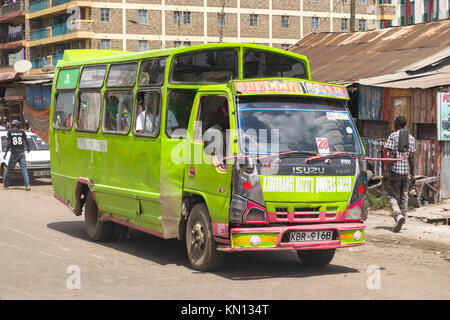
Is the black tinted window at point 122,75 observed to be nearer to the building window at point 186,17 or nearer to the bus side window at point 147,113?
the bus side window at point 147,113

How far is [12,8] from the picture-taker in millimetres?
77312

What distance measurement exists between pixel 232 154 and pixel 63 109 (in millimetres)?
5816

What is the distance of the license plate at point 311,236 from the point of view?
877cm

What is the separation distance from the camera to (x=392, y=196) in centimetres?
1320

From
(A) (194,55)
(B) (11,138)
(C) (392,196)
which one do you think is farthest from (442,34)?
(A) (194,55)

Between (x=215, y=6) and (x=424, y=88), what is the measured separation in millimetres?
55863

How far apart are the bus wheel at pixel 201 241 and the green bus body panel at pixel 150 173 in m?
0.21

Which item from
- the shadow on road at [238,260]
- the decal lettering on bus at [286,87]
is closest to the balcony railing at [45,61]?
the shadow on road at [238,260]

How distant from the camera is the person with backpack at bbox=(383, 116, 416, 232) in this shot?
42.4 ft

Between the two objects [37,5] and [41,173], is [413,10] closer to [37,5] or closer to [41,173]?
[37,5]

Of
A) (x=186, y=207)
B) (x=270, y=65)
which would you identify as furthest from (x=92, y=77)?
(x=186, y=207)

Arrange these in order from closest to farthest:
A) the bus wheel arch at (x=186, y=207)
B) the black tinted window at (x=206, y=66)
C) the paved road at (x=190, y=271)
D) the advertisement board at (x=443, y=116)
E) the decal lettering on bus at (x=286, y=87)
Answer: the paved road at (x=190, y=271), the decal lettering on bus at (x=286, y=87), the bus wheel arch at (x=186, y=207), the black tinted window at (x=206, y=66), the advertisement board at (x=443, y=116)

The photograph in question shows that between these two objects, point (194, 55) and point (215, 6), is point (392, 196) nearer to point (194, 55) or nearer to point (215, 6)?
point (194, 55)

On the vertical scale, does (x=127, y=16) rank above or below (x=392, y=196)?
above
